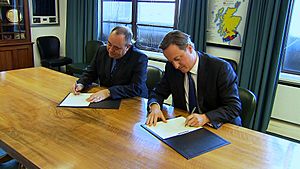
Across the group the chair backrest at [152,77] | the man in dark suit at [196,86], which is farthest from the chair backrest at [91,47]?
the man in dark suit at [196,86]

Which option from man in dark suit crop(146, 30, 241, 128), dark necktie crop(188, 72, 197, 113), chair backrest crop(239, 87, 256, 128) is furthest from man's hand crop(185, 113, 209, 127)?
chair backrest crop(239, 87, 256, 128)

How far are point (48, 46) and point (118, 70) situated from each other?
9.43 feet

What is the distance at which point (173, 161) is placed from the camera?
1146mm

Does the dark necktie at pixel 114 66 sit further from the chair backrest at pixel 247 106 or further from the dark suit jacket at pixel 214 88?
the chair backrest at pixel 247 106

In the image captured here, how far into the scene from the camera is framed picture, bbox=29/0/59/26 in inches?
173

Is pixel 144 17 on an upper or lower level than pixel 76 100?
upper

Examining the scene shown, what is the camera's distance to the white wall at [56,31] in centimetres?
451

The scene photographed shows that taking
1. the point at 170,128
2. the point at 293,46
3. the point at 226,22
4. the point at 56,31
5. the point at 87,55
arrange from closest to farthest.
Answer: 1. the point at 170,128
2. the point at 293,46
3. the point at 226,22
4. the point at 87,55
5. the point at 56,31

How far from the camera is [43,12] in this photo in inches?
178

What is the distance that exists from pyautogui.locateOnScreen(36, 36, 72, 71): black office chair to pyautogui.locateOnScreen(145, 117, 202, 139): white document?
3.20 meters

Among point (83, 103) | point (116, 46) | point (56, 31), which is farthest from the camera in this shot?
point (56, 31)

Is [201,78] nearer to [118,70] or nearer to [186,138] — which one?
[186,138]

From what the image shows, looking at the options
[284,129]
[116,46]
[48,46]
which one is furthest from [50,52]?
[284,129]

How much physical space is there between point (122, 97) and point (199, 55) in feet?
2.11
